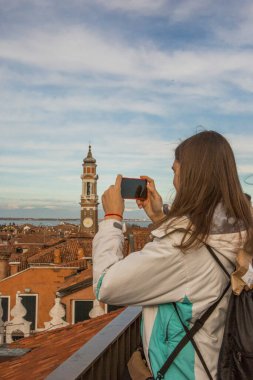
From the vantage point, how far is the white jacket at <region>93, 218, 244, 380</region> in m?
1.79

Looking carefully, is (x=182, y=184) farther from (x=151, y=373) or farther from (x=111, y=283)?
(x=151, y=373)

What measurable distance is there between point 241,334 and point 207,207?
0.46 m

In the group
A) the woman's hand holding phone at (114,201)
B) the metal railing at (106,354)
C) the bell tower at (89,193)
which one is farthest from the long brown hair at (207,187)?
the bell tower at (89,193)

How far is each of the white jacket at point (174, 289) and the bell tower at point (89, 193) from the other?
311 feet

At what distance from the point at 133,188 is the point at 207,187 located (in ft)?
1.32

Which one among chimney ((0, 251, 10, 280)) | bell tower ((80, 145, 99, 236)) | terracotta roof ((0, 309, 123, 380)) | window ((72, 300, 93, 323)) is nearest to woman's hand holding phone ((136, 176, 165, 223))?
terracotta roof ((0, 309, 123, 380))

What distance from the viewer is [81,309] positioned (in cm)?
1991

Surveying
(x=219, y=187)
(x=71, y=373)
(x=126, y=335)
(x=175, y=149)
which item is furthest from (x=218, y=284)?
(x=126, y=335)

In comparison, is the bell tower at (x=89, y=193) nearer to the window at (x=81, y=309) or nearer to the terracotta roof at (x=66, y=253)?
the terracotta roof at (x=66, y=253)

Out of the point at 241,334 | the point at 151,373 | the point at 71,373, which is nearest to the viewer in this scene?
the point at 241,334

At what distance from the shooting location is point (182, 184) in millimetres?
1955

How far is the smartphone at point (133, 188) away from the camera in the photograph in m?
2.19

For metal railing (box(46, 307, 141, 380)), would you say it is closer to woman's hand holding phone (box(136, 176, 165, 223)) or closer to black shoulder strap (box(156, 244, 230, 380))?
black shoulder strap (box(156, 244, 230, 380))

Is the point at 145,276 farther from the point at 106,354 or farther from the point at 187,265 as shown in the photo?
the point at 106,354
